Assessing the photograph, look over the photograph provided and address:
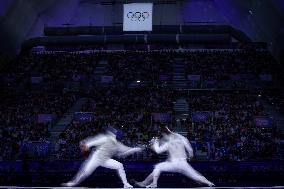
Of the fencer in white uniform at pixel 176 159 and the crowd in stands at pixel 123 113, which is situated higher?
the crowd in stands at pixel 123 113

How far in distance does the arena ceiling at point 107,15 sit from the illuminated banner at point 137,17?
923 centimetres

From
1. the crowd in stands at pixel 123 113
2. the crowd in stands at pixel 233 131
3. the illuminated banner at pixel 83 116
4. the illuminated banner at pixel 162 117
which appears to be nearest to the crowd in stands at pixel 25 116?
the illuminated banner at pixel 83 116

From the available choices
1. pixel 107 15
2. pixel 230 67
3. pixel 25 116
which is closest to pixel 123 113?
pixel 25 116

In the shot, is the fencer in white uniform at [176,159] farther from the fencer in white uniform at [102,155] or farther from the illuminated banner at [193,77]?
the illuminated banner at [193,77]

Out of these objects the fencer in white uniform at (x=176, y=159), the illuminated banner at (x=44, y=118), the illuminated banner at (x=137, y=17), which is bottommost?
the fencer in white uniform at (x=176, y=159)

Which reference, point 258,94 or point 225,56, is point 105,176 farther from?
point 225,56

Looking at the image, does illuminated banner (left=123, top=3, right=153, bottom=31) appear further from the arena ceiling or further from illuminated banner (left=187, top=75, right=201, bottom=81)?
the arena ceiling

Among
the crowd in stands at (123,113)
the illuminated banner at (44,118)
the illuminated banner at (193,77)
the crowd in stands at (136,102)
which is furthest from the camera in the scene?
the illuminated banner at (193,77)

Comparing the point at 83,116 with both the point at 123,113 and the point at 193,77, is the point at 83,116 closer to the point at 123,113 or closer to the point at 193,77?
the point at 123,113

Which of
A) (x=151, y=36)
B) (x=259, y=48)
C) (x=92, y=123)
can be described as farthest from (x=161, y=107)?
(x=259, y=48)

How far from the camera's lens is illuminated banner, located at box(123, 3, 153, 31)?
31.9 meters

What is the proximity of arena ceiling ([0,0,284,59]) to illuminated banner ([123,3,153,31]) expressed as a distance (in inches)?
363

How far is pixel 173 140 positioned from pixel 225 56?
27.5m

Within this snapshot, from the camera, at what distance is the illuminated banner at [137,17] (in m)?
31.9
